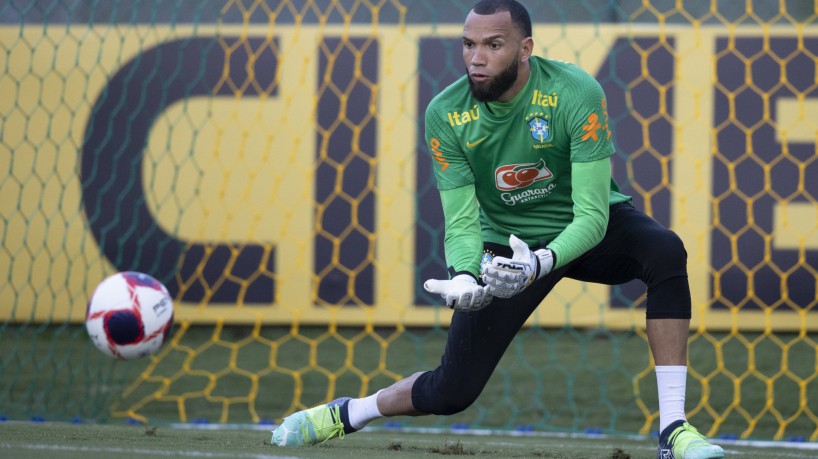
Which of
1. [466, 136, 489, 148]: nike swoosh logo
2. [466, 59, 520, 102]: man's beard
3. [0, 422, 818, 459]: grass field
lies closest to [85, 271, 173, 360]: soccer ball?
[0, 422, 818, 459]: grass field

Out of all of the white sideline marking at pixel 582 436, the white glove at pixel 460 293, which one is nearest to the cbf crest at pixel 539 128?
the white glove at pixel 460 293

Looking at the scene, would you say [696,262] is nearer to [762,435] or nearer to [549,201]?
[762,435]

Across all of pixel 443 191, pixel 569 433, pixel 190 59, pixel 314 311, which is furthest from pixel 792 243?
pixel 190 59

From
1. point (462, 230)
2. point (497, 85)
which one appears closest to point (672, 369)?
point (462, 230)

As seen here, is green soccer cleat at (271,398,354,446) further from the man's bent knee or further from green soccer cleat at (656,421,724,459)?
green soccer cleat at (656,421,724,459)

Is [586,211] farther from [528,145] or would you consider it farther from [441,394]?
[441,394]

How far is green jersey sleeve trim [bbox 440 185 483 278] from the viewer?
3824 mm

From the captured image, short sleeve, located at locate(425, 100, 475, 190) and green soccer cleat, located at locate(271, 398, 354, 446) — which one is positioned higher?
short sleeve, located at locate(425, 100, 475, 190)

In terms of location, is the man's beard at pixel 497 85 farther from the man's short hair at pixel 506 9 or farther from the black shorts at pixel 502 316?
the black shorts at pixel 502 316

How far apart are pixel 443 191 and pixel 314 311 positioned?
2781 millimetres

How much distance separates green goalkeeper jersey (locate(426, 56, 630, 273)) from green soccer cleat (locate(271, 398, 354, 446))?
2.50 ft

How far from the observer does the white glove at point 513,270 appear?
3.42 m

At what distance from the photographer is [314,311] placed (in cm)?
660

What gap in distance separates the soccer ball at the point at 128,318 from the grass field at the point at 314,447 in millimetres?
352
